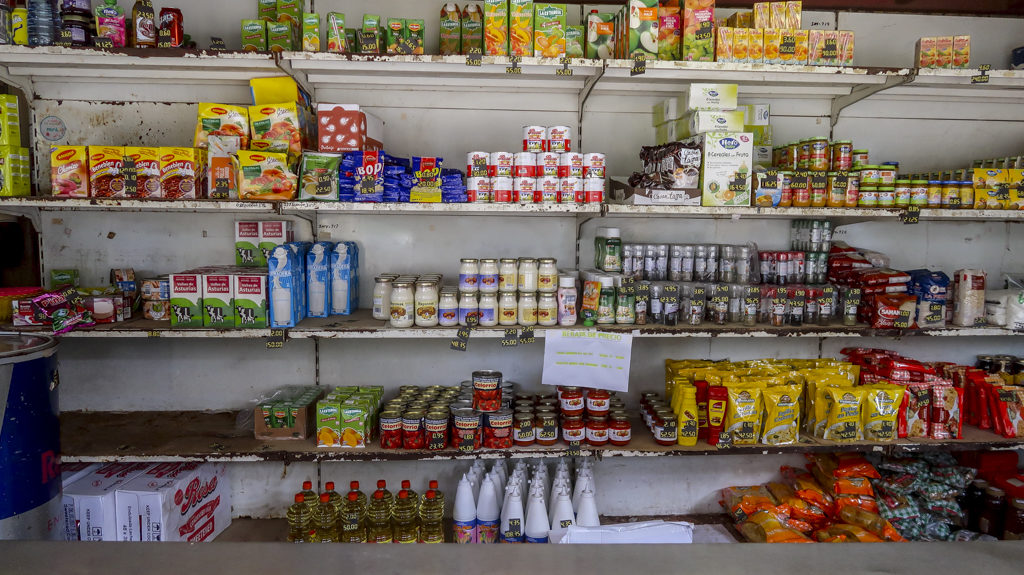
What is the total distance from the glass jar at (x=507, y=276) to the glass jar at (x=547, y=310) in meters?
0.14

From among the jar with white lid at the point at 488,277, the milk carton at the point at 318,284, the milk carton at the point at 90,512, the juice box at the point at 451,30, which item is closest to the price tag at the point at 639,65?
the juice box at the point at 451,30

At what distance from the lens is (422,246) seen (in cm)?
326

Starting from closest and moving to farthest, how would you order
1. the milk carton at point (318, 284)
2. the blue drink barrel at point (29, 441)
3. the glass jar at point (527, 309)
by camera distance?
1. the blue drink barrel at point (29, 441)
2. the glass jar at point (527, 309)
3. the milk carton at point (318, 284)

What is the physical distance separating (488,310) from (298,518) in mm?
1319

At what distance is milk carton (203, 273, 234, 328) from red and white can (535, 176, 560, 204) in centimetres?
145

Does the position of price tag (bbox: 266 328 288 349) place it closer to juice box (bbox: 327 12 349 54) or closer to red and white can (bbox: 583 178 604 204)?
juice box (bbox: 327 12 349 54)

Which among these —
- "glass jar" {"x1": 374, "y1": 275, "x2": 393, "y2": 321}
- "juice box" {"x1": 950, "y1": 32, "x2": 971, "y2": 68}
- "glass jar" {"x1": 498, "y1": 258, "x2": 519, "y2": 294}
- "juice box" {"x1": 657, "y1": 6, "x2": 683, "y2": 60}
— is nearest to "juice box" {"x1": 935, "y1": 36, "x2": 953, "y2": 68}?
"juice box" {"x1": 950, "y1": 32, "x2": 971, "y2": 68}

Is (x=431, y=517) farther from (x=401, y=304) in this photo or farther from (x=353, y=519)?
(x=401, y=304)

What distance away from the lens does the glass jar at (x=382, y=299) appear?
2.89m

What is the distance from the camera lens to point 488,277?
9.04 ft

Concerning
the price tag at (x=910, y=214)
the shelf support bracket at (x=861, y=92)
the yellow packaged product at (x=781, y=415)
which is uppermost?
the shelf support bracket at (x=861, y=92)

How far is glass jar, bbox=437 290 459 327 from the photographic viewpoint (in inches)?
109

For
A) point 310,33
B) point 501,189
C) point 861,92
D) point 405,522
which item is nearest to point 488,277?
point 501,189

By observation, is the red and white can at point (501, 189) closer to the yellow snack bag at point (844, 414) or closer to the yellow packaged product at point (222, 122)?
the yellow packaged product at point (222, 122)
